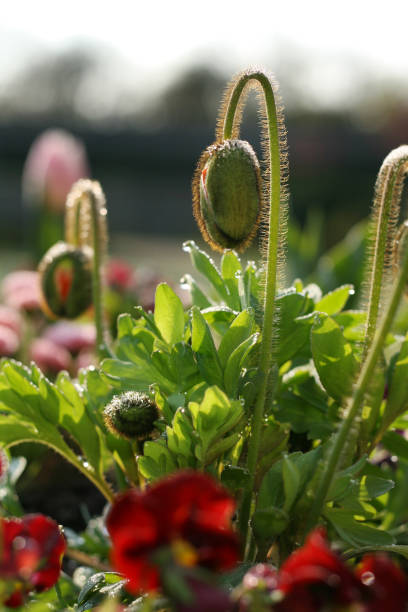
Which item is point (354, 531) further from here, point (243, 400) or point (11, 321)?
point (11, 321)

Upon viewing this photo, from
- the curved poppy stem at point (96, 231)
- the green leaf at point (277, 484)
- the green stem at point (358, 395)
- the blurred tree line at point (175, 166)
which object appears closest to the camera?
the green stem at point (358, 395)

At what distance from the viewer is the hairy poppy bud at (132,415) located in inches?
24.3

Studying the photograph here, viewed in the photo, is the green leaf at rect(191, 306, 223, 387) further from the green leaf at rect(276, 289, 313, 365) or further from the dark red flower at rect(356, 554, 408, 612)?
the dark red flower at rect(356, 554, 408, 612)

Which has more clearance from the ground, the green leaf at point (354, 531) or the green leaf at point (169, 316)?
the green leaf at point (169, 316)

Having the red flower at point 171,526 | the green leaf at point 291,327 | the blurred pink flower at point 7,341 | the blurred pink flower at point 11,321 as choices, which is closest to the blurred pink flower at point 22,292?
the blurred pink flower at point 11,321

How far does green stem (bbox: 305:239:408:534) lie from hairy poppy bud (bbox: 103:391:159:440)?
0.15m

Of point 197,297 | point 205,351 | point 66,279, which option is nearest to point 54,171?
point 66,279

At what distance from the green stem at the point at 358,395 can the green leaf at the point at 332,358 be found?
12 cm

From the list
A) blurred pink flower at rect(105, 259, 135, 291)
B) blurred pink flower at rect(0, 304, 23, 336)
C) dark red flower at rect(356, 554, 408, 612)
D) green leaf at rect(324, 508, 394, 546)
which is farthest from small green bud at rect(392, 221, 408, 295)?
blurred pink flower at rect(105, 259, 135, 291)

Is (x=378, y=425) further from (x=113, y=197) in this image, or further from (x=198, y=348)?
(x=113, y=197)

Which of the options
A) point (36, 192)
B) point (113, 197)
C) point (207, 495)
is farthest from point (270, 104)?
point (113, 197)

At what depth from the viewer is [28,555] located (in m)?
0.42

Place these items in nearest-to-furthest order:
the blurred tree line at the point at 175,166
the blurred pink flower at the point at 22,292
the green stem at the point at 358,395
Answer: the green stem at the point at 358,395
the blurred pink flower at the point at 22,292
the blurred tree line at the point at 175,166

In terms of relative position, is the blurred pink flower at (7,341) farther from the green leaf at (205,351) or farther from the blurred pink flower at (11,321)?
the green leaf at (205,351)
